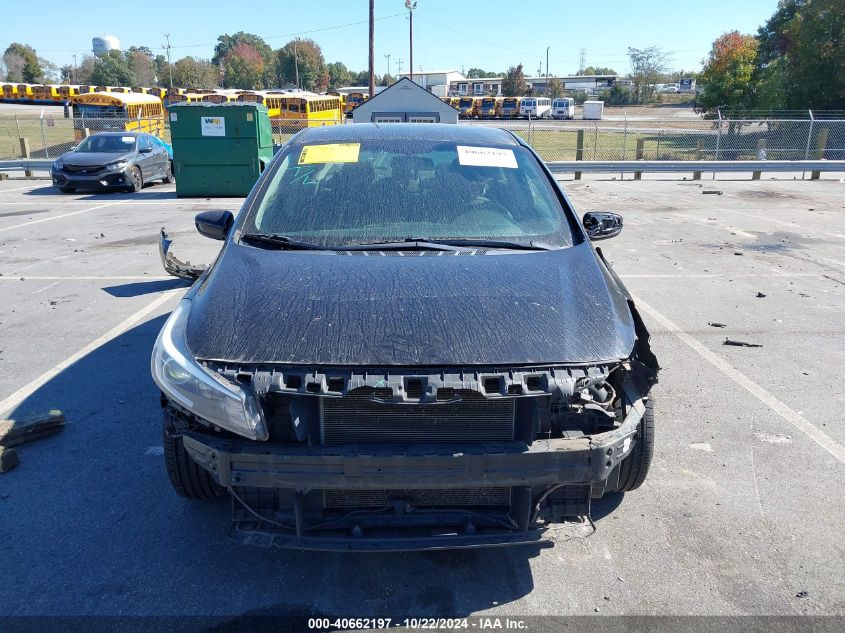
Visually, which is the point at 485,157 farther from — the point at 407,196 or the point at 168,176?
the point at 168,176

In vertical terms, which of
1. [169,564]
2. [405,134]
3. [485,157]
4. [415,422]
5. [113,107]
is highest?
[113,107]

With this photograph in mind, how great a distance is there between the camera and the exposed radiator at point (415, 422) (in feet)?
8.48

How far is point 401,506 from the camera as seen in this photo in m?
2.70

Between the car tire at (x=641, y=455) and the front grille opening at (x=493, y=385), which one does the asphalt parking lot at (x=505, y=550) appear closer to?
the car tire at (x=641, y=455)

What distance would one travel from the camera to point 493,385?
2.55 meters

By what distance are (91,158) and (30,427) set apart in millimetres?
14872

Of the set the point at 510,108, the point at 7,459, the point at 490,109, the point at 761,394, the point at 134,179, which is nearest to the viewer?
the point at 7,459

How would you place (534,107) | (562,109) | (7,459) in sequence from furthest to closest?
1. (562,109)
2. (534,107)
3. (7,459)

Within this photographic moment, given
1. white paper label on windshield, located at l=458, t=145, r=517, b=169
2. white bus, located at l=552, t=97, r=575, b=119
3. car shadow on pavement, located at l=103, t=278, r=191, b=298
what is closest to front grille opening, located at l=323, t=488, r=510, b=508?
white paper label on windshield, located at l=458, t=145, r=517, b=169

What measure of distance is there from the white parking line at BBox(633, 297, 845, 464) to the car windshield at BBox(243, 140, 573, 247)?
6.87ft

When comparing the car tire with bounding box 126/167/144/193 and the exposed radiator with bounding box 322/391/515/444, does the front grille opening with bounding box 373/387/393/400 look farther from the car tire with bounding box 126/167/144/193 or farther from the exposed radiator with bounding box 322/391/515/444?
the car tire with bounding box 126/167/144/193

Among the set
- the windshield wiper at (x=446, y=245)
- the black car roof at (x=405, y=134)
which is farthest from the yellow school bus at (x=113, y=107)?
the windshield wiper at (x=446, y=245)

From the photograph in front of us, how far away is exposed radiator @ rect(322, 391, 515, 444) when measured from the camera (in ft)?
8.48

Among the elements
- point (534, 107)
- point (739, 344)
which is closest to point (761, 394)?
point (739, 344)
